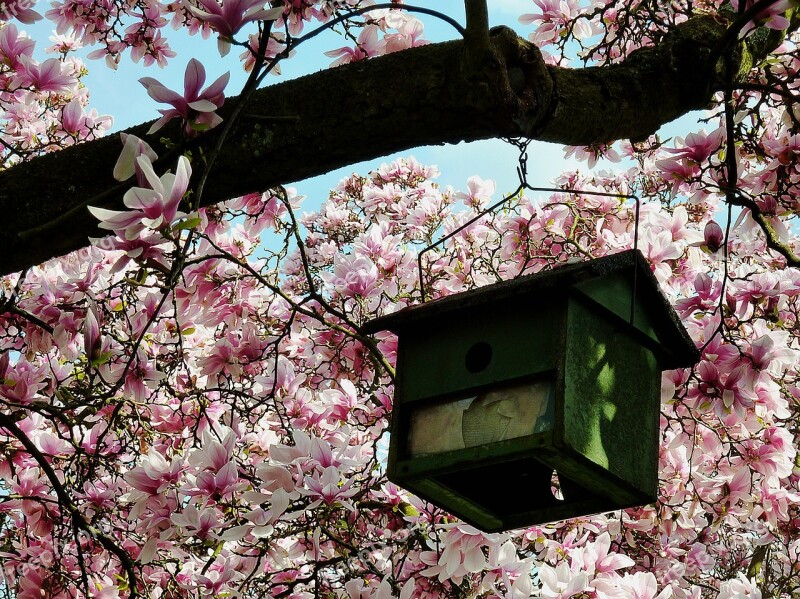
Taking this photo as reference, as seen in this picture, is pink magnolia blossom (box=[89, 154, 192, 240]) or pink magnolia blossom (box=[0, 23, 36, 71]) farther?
pink magnolia blossom (box=[0, 23, 36, 71])

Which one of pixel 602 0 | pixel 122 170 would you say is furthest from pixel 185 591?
pixel 602 0

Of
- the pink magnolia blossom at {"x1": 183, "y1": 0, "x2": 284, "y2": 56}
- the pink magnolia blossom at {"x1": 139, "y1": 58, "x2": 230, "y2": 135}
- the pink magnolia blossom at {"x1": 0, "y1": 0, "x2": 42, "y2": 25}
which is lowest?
the pink magnolia blossom at {"x1": 139, "y1": 58, "x2": 230, "y2": 135}

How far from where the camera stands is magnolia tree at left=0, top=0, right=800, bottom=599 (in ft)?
6.06

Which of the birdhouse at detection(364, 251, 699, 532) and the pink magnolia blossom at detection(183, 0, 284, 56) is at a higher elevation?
the pink magnolia blossom at detection(183, 0, 284, 56)

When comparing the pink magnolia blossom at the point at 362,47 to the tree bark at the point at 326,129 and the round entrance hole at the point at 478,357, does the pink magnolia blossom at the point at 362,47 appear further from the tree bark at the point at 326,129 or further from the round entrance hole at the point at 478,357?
the round entrance hole at the point at 478,357

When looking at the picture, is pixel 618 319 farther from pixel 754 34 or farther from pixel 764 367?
pixel 754 34

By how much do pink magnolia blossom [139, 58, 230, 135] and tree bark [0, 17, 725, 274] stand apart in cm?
9

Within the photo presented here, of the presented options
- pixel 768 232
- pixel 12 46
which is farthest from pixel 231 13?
pixel 12 46

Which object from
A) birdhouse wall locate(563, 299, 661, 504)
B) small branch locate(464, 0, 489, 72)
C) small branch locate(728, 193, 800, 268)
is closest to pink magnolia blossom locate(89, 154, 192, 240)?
small branch locate(464, 0, 489, 72)

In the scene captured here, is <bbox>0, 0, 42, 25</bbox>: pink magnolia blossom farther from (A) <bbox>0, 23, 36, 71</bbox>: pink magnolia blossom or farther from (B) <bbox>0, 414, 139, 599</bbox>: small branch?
(B) <bbox>0, 414, 139, 599</bbox>: small branch

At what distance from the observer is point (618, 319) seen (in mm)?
1921

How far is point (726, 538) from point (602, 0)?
10.9ft

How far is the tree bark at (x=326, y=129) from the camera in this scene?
1719 millimetres

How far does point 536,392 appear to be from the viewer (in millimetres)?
1743
